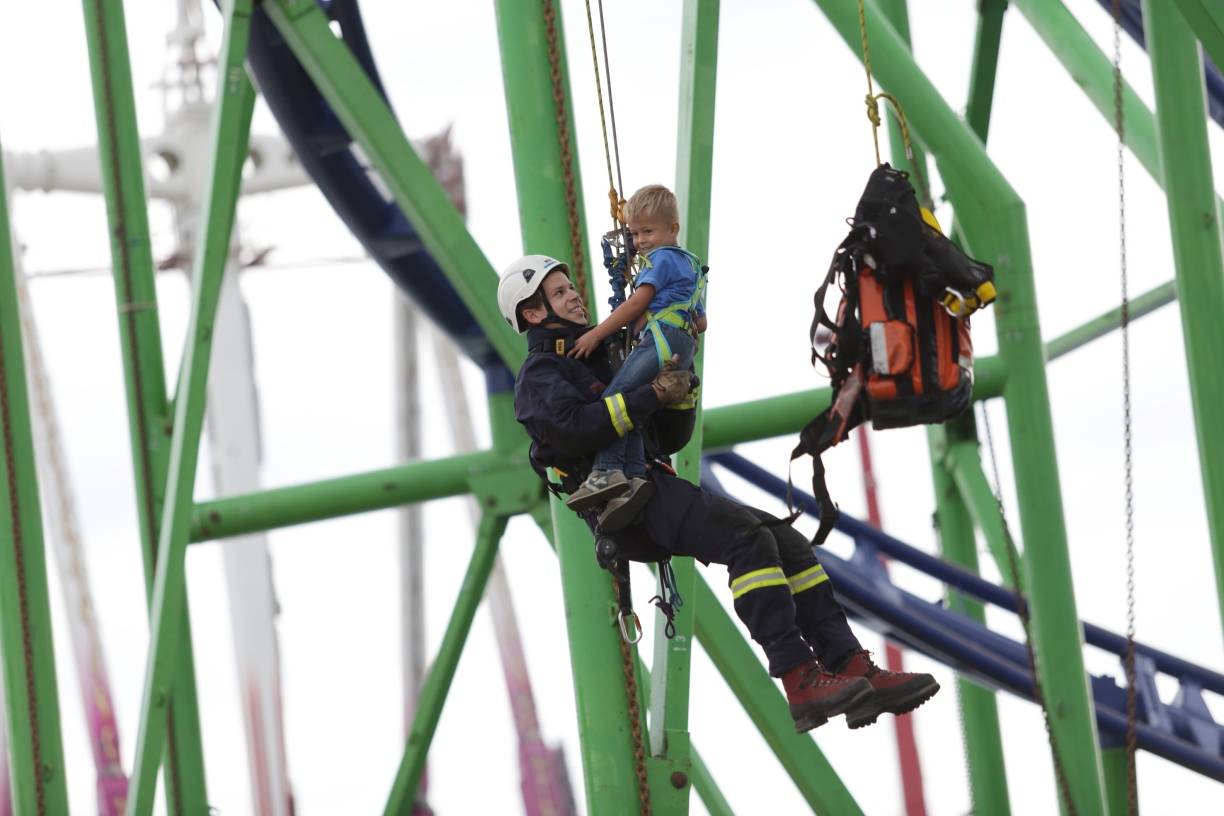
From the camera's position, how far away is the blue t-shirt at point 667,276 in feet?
20.0

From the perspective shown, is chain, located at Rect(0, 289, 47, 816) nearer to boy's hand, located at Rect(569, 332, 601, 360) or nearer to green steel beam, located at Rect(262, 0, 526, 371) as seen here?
green steel beam, located at Rect(262, 0, 526, 371)

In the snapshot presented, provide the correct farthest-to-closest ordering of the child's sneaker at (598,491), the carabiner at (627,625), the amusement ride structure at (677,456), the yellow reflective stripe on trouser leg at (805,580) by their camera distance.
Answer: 1. the amusement ride structure at (677,456)
2. the carabiner at (627,625)
3. the yellow reflective stripe on trouser leg at (805,580)
4. the child's sneaker at (598,491)

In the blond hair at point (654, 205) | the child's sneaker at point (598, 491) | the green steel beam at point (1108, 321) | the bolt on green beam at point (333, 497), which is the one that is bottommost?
the child's sneaker at point (598, 491)

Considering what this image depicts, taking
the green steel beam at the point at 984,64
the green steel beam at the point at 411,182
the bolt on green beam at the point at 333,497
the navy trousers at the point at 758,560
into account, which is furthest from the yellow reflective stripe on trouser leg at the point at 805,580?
the green steel beam at the point at 984,64

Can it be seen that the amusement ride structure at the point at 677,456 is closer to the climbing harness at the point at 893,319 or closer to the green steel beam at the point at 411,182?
the green steel beam at the point at 411,182

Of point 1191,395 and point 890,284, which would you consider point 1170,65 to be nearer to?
point 1191,395

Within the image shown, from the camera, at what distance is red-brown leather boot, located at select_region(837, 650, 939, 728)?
239 inches

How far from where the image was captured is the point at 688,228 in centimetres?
772

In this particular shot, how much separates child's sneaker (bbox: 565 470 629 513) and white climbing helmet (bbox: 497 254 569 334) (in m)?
0.51

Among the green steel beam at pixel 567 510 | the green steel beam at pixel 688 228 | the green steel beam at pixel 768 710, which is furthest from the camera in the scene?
the green steel beam at pixel 768 710

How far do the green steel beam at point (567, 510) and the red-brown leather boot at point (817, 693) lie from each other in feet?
4.14

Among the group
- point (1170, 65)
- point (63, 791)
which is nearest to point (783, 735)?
point (1170, 65)

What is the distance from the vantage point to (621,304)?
20.3ft

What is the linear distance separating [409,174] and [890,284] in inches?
118
